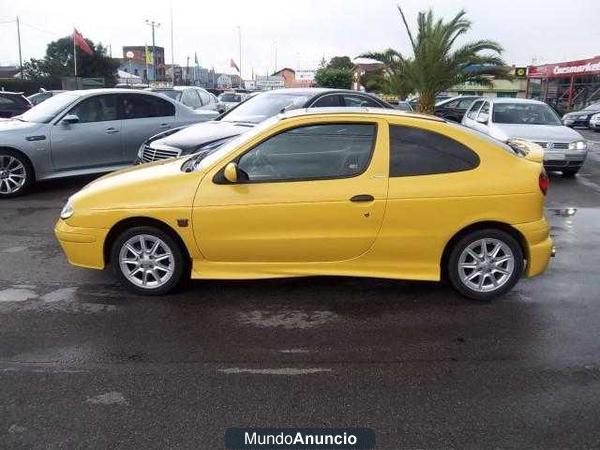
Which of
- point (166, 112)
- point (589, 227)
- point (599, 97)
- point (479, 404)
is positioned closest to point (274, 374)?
point (479, 404)

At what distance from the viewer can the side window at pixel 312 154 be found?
4594 millimetres

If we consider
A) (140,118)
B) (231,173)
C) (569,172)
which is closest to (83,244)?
(231,173)

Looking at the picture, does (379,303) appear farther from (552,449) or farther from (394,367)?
(552,449)

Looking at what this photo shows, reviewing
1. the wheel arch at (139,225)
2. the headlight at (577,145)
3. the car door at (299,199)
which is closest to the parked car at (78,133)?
the wheel arch at (139,225)

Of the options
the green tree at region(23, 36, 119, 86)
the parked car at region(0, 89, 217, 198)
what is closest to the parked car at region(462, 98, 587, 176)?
the parked car at region(0, 89, 217, 198)

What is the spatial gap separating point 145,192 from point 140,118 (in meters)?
5.60

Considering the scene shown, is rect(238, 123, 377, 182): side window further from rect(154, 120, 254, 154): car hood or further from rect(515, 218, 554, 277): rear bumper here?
rect(154, 120, 254, 154): car hood

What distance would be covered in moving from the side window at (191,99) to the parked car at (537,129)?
7.48 meters

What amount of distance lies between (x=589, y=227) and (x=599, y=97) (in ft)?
113

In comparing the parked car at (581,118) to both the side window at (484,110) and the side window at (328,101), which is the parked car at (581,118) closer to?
the side window at (484,110)

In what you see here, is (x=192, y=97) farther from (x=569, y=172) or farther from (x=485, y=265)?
(x=485, y=265)

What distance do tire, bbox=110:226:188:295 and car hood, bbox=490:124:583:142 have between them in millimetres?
7888

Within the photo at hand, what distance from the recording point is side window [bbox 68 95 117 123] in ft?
30.2

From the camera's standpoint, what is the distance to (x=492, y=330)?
4289mm
